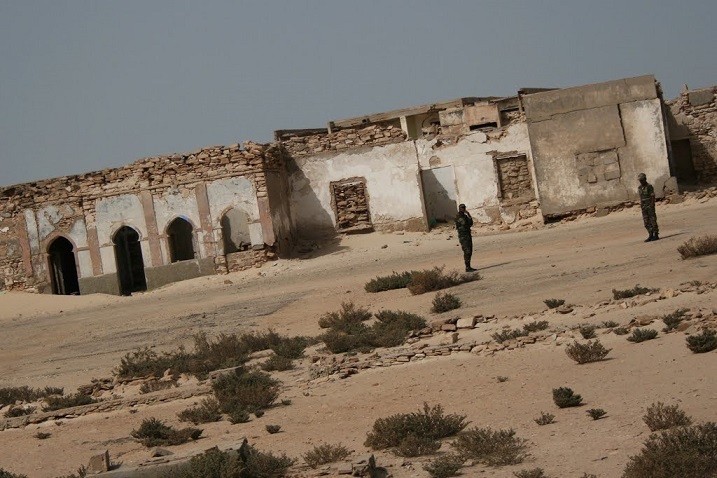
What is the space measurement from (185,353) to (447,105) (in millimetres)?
19695

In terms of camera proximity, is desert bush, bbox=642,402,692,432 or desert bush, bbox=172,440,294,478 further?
desert bush, bbox=172,440,294,478

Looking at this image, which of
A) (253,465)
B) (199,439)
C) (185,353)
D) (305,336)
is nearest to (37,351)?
(185,353)

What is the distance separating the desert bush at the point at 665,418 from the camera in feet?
32.0

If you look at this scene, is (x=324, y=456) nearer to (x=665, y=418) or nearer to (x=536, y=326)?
(x=665, y=418)

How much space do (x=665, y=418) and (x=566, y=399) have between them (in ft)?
5.92

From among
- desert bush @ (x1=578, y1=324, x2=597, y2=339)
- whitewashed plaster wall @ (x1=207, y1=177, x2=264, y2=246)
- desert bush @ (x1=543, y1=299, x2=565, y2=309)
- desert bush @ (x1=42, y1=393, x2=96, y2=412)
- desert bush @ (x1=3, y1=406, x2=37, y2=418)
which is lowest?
desert bush @ (x1=3, y1=406, x2=37, y2=418)

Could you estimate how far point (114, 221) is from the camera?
112 feet

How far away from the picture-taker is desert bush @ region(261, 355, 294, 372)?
17134mm

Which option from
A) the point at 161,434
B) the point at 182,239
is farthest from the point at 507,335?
the point at 182,239

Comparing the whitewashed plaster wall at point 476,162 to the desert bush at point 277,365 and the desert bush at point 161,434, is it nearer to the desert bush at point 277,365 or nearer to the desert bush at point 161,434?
the desert bush at point 277,365

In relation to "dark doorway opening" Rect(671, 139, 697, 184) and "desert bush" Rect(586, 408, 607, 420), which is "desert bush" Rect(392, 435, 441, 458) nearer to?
"desert bush" Rect(586, 408, 607, 420)

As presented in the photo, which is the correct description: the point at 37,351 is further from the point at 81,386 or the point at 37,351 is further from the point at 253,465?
the point at 253,465

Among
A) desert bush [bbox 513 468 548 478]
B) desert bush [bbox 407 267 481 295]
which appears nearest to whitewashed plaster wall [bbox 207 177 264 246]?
desert bush [bbox 407 267 481 295]

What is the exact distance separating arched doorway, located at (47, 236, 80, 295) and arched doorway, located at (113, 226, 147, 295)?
1.50 meters
